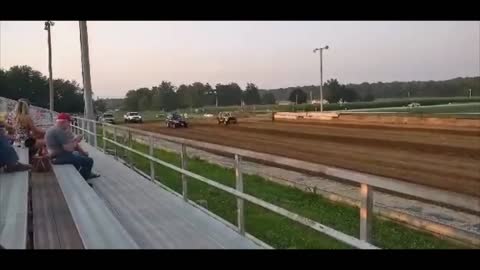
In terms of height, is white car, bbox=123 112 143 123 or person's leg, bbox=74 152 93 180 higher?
person's leg, bbox=74 152 93 180

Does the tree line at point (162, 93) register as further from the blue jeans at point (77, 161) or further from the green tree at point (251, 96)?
the blue jeans at point (77, 161)

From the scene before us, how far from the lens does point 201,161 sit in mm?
19766

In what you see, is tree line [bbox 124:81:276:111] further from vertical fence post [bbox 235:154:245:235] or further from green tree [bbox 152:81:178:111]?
vertical fence post [bbox 235:154:245:235]

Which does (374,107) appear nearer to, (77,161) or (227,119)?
(227,119)

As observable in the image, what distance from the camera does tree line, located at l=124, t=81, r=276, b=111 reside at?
2415 inches

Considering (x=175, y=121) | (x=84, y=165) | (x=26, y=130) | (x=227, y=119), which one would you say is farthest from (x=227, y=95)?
(x=84, y=165)

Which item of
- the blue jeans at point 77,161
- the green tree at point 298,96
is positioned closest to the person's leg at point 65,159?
the blue jeans at point 77,161

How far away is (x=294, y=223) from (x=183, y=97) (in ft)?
183

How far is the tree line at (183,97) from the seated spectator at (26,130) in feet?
163

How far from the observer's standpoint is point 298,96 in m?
94.1

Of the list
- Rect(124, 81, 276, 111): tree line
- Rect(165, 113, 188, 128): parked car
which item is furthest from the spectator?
Rect(124, 81, 276, 111): tree line

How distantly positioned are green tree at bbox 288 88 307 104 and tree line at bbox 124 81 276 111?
2485 cm
